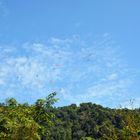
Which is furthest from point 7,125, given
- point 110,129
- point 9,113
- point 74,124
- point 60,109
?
point 60,109

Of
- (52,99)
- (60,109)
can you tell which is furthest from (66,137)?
(52,99)

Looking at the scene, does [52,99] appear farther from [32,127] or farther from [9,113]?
[32,127]

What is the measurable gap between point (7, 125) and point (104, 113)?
481 feet

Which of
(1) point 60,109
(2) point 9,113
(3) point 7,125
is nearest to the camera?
(3) point 7,125

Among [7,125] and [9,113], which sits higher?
[9,113]

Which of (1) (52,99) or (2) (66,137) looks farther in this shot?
(2) (66,137)

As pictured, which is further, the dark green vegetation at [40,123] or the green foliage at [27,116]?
the green foliage at [27,116]

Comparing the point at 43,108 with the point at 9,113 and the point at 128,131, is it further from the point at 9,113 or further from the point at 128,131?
the point at 128,131

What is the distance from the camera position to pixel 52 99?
22.5 meters

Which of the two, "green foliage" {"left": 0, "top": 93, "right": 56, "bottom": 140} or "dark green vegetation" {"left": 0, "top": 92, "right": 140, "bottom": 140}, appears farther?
"green foliage" {"left": 0, "top": 93, "right": 56, "bottom": 140}

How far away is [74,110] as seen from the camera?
184750 mm

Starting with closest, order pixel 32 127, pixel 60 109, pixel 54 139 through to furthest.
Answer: pixel 32 127 → pixel 54 139 → pixel 60 109

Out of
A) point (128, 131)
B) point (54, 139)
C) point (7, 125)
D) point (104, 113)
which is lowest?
point (128, 131)

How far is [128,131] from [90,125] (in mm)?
147283
